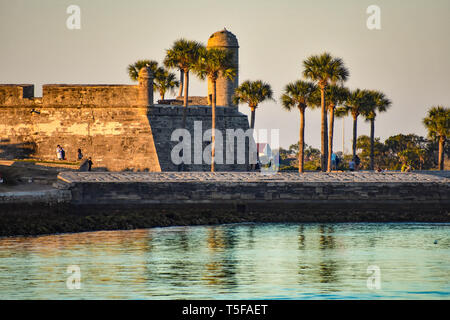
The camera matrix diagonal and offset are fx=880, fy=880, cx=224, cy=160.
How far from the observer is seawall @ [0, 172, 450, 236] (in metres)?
36.7

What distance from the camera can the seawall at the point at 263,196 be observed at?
36.7m

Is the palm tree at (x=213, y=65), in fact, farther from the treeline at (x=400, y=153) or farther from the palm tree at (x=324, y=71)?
the treeline at (x=400, y=153)

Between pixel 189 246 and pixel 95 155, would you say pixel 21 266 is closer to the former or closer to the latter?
pixel 189 246

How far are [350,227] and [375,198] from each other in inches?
123

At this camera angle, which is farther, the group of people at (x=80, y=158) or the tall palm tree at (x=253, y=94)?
the tall palm tree at (x=253, y=94)

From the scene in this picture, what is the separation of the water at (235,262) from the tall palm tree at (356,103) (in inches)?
941

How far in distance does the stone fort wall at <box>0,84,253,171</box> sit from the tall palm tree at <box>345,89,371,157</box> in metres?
12.9

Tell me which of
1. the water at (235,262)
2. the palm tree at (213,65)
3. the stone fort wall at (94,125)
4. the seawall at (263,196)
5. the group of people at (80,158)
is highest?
the palm tree at (213,65)

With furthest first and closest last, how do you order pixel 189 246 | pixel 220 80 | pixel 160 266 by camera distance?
pixel 220 80 < pixel 189 246 < pixel 160 266

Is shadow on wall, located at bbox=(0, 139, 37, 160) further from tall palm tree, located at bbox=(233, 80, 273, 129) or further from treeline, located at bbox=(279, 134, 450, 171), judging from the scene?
treeline, located at bbox=(279, 134, 450, 171)

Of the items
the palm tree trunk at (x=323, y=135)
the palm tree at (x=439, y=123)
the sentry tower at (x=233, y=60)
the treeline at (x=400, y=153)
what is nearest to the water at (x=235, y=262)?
the palm tree trunk at (x=323, y=135)

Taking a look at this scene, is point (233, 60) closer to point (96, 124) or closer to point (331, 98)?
point (331, 98)
